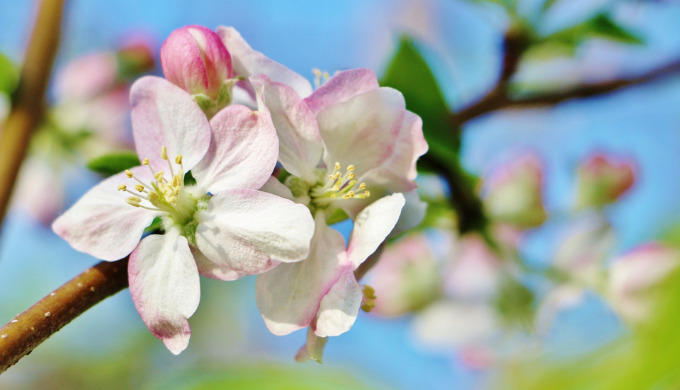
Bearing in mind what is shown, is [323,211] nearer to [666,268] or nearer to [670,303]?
[670,303]

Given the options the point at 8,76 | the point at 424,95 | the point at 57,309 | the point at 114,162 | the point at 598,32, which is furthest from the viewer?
the point at 598,32

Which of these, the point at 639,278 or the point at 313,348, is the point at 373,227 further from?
the point at 639,278

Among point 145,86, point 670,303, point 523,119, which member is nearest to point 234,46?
point 145,86

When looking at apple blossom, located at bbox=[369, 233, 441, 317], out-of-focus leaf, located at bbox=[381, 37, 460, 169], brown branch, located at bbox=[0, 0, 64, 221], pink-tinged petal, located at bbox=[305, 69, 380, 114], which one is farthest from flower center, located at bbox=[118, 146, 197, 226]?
apple blossom, located at bbox=[369, 233, 441, 317]

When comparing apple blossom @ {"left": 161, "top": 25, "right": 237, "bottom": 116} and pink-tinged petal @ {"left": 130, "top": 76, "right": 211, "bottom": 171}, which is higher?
apple blossom @ {"left": 161, "top": 25, "right": 237, "bottom": 116}

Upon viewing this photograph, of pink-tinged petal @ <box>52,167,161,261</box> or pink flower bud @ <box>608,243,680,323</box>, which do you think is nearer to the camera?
pink-tinged petal @ <box>52,167,161,261</box>

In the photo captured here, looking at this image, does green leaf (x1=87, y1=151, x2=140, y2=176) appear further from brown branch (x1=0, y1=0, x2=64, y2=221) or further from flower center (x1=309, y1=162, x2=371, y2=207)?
brown branch (x1=0, y1=0, x2=64, y2=221)

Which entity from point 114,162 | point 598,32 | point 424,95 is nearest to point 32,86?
point 114,162
